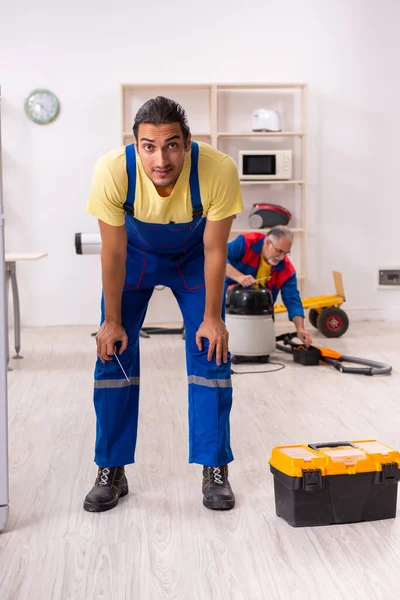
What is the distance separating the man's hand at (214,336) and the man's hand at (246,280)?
213 centimetres

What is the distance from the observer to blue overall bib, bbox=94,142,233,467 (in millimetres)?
2393

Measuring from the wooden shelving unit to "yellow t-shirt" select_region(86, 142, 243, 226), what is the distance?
3.92 metres

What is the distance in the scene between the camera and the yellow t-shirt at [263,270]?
4.64 metres

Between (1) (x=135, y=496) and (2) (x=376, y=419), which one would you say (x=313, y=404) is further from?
(1) (x=135, y=496)

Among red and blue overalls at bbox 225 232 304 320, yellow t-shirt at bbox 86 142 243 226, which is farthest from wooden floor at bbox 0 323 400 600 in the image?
yellow t-shirt at bbox 86 142 243 226

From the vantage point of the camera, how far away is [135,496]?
254cm

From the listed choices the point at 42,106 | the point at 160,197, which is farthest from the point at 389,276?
the point at 160,197

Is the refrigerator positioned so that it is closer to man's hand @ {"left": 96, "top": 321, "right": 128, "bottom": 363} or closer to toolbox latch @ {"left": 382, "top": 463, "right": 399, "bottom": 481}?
man's hand @ {"left": 96, "top": 321, "right": 128, "bottom": 363}

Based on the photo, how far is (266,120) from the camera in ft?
20.0

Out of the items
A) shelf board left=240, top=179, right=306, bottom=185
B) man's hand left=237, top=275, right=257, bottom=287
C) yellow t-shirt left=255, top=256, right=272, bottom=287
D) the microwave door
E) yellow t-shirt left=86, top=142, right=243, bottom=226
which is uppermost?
the microwave door

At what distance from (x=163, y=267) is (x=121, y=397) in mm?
427

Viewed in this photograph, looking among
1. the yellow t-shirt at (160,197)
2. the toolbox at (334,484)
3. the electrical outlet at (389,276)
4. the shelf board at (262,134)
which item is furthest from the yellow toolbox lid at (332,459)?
the electrical outlet at (389,276)

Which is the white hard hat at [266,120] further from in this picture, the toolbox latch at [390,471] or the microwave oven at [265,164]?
the toolbox latch at [390,471]

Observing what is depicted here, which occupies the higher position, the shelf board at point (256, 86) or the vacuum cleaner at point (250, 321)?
the shelf board at point (256, 86)
